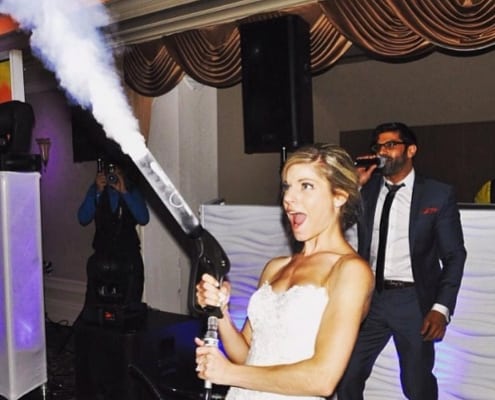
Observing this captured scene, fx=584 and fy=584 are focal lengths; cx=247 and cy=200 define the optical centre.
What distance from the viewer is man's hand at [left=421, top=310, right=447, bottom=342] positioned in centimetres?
307

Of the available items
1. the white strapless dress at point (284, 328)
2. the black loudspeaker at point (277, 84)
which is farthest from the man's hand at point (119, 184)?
the white strapless dress at point (284, 328)

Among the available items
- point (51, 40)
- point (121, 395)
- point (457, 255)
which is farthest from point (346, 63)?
point (51, 40)

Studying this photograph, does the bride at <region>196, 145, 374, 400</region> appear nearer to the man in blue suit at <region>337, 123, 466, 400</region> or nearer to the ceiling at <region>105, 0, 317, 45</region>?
the man in blue suit at <region>337, 123, 466, 400</region>

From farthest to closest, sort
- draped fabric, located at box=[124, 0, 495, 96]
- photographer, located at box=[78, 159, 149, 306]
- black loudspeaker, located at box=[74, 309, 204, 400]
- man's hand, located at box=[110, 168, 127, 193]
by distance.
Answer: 1. man's hand, located at box=[110, 168, 127, 193]
2. photographer, located at box=[78, 159, 149, 306]
3. black loudspeaker, located at box=[74, 309, 204, 400]
4. draped fabric, located at box=[124, 0, 495, 96]

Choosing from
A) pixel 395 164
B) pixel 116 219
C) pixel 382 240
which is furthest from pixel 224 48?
pixel 382 240

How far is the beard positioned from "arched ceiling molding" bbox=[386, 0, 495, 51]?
0.84m

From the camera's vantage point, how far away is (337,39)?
13.4 ft

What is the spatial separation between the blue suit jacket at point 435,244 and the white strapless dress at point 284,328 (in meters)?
1.58

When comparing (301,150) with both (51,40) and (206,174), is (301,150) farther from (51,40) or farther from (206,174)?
(206,174)

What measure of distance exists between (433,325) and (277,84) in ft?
6.16

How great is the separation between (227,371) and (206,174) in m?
4.21

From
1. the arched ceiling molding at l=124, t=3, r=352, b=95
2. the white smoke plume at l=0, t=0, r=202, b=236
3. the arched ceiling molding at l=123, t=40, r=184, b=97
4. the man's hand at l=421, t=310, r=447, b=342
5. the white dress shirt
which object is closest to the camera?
the white smoke plume at l=0, t=0, r=202, b=236

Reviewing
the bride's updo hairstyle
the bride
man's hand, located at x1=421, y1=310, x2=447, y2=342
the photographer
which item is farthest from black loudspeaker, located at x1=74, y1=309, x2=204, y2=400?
the bride's updo hairstyle

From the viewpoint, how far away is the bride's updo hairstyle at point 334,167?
1694 millimetres
